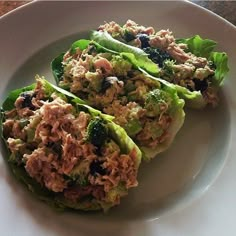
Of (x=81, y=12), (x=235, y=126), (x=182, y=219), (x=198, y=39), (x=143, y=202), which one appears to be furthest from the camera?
(x=81, y=12)

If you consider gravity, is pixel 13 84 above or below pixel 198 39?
below

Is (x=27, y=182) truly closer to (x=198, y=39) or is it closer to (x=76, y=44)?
(x=76, y=44)

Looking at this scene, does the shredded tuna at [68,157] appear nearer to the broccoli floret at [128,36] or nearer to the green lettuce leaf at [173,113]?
the green lettuce leaf at [173,113]

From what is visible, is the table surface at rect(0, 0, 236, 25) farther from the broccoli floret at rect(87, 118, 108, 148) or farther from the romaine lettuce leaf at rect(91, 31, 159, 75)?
the broccoli floret at rect(87, 118, 108, 148)

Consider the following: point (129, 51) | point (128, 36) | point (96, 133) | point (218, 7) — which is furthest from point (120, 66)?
point (218, 7)

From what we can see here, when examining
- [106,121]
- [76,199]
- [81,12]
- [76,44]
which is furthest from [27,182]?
[81,12]

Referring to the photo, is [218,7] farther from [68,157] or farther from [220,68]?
[68,157]

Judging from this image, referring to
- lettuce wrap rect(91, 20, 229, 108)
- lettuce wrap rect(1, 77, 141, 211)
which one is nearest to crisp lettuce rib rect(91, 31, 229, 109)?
lettuce wrap rect(91, 20, 229, 108)
